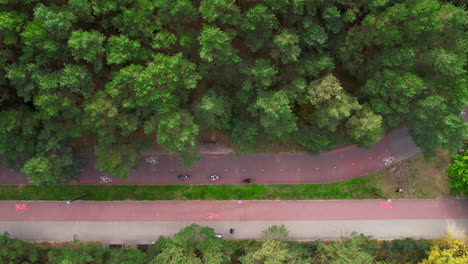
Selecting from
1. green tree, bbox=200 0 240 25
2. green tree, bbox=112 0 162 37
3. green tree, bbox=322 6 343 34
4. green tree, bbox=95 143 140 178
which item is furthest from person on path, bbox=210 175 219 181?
green tree, bbox=322 6 343 34

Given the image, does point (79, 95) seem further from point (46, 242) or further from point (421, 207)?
point (421, 207)

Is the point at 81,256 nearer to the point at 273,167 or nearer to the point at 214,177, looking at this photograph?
the point at 214,177

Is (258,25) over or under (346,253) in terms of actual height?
over

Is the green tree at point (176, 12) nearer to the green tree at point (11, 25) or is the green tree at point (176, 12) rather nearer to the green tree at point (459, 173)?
the green tree at point (11, 25)

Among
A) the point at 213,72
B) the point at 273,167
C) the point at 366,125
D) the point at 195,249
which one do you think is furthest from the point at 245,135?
the point at 195,249

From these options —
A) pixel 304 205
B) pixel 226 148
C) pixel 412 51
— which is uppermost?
pixel 412 51

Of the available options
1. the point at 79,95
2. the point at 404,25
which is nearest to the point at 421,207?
the point at 404,25
